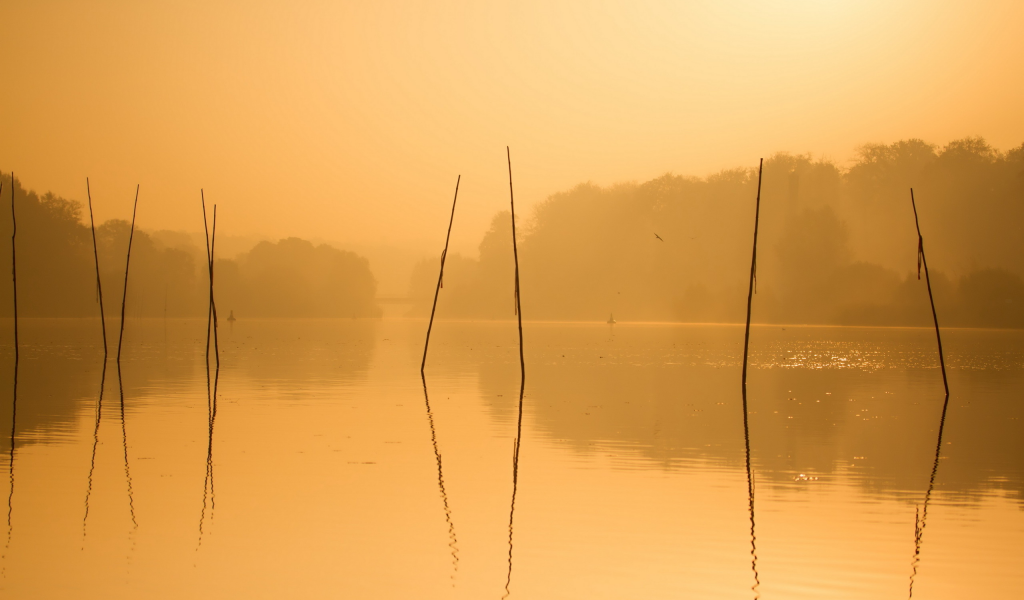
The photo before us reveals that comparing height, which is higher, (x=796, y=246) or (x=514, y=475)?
(x=796, y=246)

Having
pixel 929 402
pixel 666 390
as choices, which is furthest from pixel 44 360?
pixel 929 402

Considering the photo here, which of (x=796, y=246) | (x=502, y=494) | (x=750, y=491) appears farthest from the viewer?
(x=796, y=246)

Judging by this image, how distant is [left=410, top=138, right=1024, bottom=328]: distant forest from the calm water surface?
164ft

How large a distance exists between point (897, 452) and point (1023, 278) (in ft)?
182

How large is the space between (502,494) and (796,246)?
62.7 meters

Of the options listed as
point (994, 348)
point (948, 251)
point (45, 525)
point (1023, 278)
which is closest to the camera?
point (45, 525)

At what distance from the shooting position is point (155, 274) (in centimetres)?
8319

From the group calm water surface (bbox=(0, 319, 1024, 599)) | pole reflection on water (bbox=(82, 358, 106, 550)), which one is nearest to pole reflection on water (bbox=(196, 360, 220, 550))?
calm water surface (bbox=(0, 319, 1024, 599))

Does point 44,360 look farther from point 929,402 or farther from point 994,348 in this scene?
point 994,348

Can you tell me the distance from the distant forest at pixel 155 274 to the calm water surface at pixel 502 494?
56322mm

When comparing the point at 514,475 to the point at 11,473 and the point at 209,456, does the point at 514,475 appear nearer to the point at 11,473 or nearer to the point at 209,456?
the point at 209,456

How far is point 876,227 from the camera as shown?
6844 centimetres

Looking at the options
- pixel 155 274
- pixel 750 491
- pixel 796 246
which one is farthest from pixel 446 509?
pixel 155 274

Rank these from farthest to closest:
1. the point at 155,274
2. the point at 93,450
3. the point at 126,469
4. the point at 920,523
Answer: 1. the point at 155,274
2. the point at 93,450
3. the point at 126,469
4. the point at 920,523
